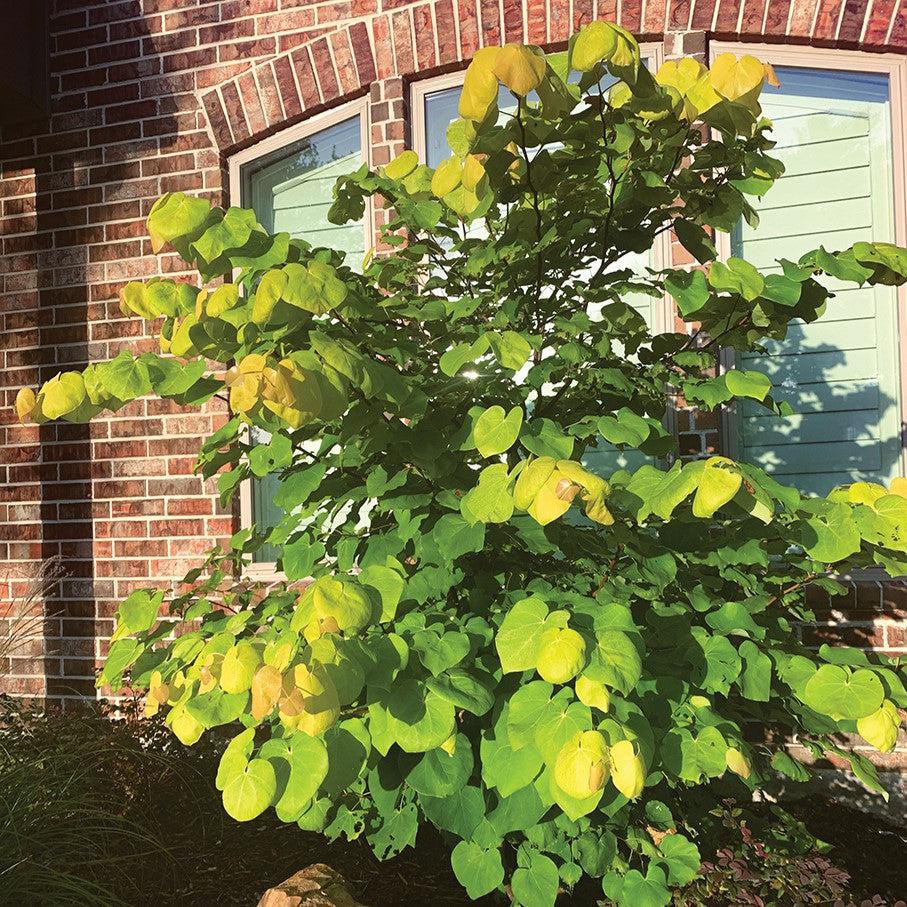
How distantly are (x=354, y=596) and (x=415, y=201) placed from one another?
3.78 ft

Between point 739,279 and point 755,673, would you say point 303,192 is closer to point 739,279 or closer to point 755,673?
point 739,279

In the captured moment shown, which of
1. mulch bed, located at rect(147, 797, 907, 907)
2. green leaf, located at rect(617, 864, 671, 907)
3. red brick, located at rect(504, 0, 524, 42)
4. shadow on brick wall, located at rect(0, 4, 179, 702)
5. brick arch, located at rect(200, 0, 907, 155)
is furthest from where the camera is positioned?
shadow on brick wall, located at rect(0, 4, 179, 702)

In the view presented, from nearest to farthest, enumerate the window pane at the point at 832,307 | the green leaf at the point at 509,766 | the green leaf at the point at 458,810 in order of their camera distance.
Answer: the green leaf at the point at 509,766 < the green leaf at the point at 458,810 < the window pane at the point at 832,307

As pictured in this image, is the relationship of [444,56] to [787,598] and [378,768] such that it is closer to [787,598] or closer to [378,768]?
[787,598]

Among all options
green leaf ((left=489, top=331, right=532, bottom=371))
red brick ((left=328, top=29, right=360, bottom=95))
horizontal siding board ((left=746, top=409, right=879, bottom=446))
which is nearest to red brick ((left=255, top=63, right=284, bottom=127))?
red brick ((left=328, top=29, right=360, bottom=95))

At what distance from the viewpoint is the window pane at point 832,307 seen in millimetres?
3191

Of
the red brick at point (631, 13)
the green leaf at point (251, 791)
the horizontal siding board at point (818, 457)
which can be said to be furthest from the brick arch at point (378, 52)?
the green leaf at point (251, 791)

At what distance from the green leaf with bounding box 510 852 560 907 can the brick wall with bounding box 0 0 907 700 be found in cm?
249

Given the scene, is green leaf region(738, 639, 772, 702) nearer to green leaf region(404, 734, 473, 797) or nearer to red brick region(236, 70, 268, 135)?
green leaf region(404, 734, 473, 797)

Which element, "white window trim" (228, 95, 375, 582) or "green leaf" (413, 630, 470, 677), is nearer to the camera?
"green leaf" (413, 630, 470, 677)

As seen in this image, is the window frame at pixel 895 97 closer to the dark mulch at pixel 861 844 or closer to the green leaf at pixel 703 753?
the dark mulch at pixel 861 844

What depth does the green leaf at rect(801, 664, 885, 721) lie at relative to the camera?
3.78 feet

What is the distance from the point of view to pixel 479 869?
142 centimetres

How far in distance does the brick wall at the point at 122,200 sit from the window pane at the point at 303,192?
141 mm
